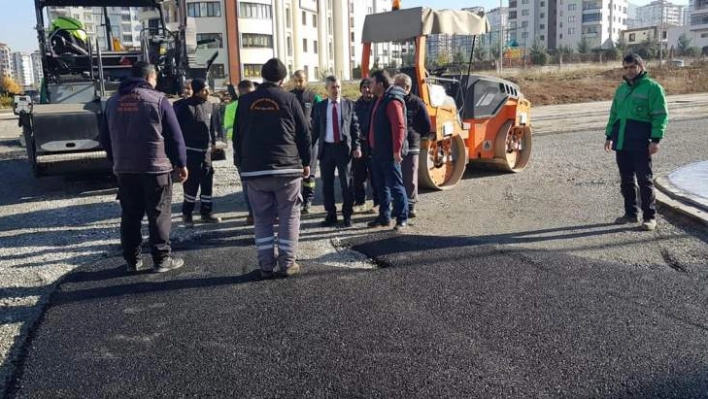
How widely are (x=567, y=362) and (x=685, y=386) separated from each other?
1.93 ft

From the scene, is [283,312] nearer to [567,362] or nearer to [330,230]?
[567,362]

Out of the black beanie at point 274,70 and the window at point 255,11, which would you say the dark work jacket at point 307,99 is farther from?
the window at point 255,11

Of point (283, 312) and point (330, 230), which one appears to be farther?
point (330, 230)

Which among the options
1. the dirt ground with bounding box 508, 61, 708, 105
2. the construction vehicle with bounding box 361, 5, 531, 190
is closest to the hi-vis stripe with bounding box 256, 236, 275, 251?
the construction vehicle with bounding box 361, 5, 531, 190

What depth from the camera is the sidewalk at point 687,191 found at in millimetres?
6837

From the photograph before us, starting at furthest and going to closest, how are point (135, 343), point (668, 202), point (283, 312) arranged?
point (668, 202), point (283, 312), point (135, 343)

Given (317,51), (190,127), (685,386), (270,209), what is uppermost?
(317,51)

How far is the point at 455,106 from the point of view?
887 centimetres

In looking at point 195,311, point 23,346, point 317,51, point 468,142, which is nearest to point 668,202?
point 468,142

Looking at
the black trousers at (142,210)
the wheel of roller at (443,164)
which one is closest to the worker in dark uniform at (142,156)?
the black trousers at (142,210)

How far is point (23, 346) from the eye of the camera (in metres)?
3.84

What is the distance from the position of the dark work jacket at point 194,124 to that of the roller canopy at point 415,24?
9.64ft

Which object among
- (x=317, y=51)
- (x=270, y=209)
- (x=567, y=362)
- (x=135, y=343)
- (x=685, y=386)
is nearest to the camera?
(x=685, y=386)

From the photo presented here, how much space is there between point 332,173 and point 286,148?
2.00 m
